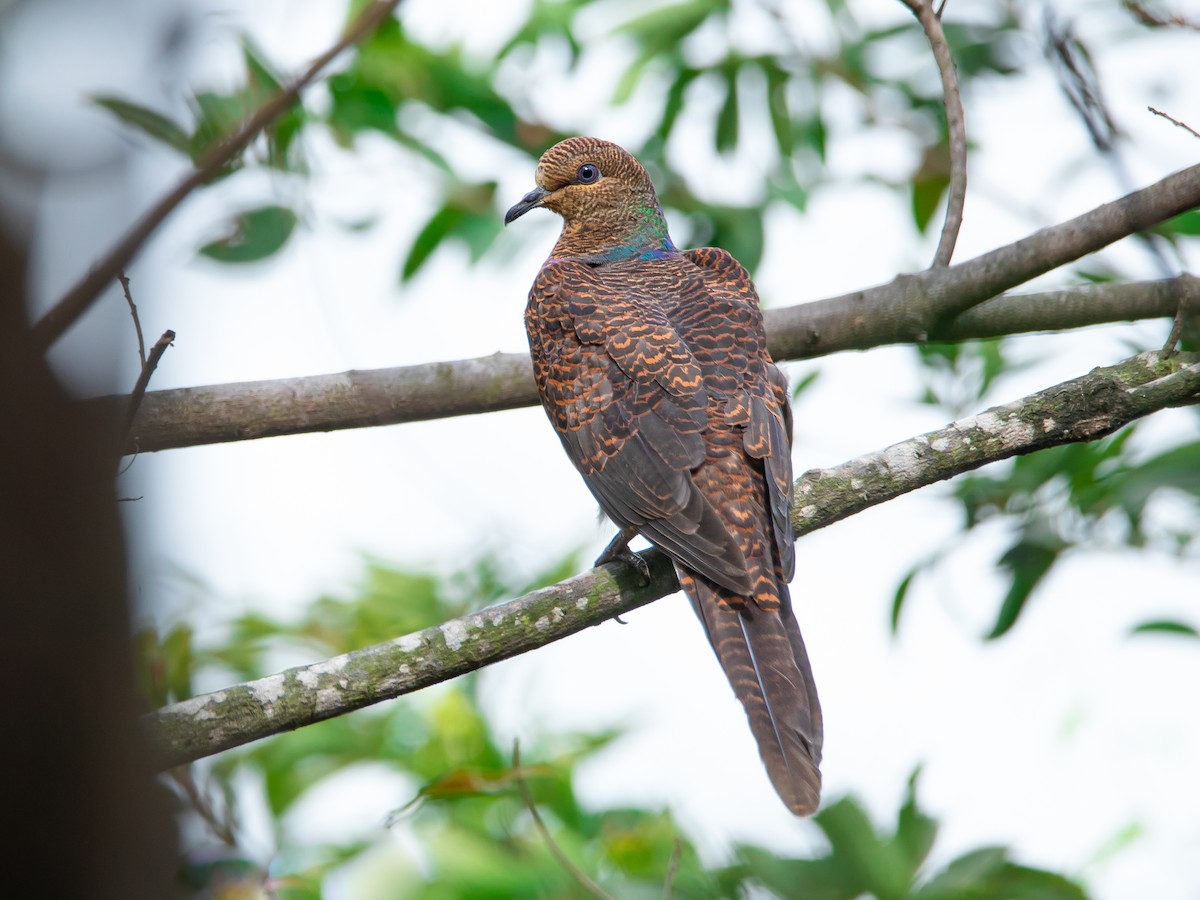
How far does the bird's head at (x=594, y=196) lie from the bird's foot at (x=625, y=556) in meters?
1.76

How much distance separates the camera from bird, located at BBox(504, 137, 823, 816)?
126 inches

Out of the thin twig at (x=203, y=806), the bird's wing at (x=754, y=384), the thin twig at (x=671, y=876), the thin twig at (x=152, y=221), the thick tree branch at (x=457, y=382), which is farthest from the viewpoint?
the thick tree branch at (x=457, y=382)

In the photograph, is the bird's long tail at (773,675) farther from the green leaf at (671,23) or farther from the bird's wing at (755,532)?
the green leaf at (671,23)

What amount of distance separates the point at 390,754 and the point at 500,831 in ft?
2.18

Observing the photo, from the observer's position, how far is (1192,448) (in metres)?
3.79

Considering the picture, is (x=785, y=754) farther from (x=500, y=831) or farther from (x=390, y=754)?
(x=390, y=754)

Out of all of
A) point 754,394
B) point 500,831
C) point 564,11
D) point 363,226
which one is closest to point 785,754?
point 754,394

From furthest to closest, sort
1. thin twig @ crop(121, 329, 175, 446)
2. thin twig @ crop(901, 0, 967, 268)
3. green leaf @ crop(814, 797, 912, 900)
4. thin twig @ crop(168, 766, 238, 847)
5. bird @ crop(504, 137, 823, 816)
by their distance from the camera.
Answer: thin twig @ crop(901, 0, 967, 268)
bird @ crop(504, 137, 823, 816)
green leaf @ crop(814, 797, 912, 900)
thin twig @ crop(168, 766, 238, 847)
thin twig @ crop(121, 329, 175, 446)

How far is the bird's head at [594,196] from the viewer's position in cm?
513

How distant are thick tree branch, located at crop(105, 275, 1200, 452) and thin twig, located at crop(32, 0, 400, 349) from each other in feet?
6.18

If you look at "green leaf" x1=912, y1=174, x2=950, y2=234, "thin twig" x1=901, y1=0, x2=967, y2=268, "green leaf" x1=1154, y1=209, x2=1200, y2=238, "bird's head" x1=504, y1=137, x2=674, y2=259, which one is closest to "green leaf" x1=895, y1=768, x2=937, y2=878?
"thin twig" x1=901, y1=0, x2=967, y2=268

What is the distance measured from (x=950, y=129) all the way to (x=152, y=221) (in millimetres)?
3389

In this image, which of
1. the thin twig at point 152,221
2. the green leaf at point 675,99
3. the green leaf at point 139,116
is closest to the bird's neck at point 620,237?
the green leaf at point 675,99

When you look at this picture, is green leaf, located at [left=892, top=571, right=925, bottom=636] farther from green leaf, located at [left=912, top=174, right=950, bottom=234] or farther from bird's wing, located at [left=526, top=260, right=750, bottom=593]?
green leaf, located at [left=912, top=174, right=950, bottom=234]
